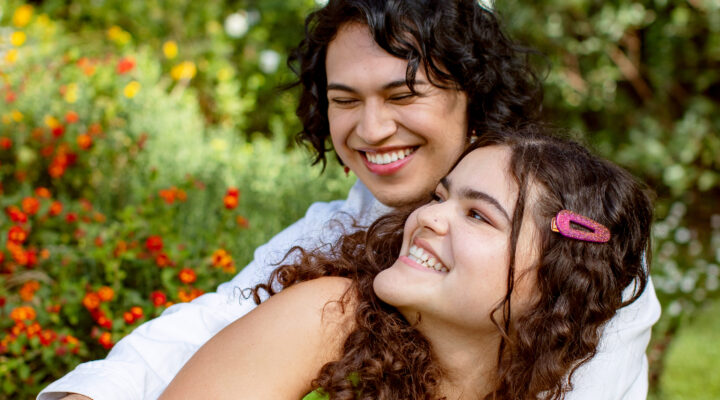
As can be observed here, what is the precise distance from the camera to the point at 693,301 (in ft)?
13.3

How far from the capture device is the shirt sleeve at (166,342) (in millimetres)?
1903

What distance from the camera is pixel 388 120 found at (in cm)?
220

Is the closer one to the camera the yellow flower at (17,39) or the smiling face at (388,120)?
the smiling face at (388,120)

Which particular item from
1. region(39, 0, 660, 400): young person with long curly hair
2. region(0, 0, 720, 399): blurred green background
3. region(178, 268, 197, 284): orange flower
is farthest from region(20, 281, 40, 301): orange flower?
region(39, 0, 660, 400): young person with long curly hair

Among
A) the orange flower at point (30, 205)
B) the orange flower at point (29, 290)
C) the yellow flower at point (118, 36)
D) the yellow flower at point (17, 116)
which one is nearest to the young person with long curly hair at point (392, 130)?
the orange flower at point (29, 290)

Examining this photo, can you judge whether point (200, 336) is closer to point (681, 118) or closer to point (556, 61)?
point (556, 61)

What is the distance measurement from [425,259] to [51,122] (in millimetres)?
2711

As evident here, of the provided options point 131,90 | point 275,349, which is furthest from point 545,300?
point 131,90

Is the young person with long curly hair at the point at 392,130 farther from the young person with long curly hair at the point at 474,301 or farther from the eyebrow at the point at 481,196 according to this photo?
the eyebrow at the point at 481,196

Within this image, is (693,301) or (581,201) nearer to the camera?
(581,201)

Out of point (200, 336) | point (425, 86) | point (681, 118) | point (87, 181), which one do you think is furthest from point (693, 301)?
point (87, 181)

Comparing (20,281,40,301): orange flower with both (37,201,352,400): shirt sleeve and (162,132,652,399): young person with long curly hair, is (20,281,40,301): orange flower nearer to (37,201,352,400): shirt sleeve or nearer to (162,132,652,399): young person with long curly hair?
(37,201,352,400): shirt sleeve

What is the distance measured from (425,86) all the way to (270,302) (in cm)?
82

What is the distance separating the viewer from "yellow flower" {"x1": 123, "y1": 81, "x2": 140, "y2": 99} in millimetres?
4308
